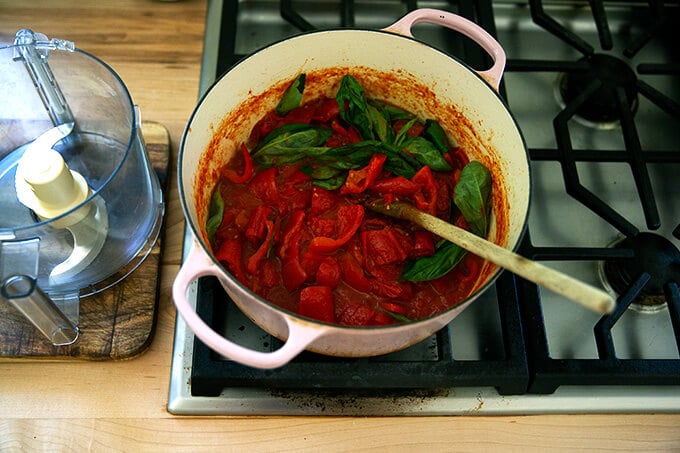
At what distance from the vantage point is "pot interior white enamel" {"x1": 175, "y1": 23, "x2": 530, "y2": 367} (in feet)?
2.82

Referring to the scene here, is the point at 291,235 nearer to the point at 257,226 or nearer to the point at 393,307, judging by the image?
the point at 257,226

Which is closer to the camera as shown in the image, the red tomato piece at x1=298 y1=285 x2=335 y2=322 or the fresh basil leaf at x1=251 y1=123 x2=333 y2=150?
the red tomato piece at x1=298 y1=285 x2=335 y2=322

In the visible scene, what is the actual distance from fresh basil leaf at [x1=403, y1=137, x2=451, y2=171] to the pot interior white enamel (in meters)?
0.06

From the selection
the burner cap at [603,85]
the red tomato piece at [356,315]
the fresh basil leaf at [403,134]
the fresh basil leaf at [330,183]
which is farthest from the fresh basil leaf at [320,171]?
the burner cap at [603,85]

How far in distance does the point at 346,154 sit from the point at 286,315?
37 centimetres

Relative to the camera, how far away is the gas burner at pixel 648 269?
98 centimetres

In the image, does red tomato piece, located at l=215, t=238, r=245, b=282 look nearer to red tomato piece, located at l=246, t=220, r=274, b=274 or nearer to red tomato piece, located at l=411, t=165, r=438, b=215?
red tomato piece, located at l=246, t=220, r=274, b=274

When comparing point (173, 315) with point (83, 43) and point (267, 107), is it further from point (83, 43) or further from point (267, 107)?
point (83, 43)

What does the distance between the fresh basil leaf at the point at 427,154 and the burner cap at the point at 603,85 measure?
29cm

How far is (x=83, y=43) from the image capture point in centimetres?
118

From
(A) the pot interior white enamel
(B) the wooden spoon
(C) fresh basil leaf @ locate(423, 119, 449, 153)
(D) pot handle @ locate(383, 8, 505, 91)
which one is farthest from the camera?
(C) fresh basil leaf @ locate(423, 119, 449, 153)

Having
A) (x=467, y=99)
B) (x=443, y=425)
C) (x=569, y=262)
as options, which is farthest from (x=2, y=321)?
(x=569, y=262)

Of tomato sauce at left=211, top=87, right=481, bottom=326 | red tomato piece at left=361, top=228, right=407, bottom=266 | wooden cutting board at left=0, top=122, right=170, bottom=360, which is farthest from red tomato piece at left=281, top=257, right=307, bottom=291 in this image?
wooden cutting board at left=0, top=122, right=170, bottom=360

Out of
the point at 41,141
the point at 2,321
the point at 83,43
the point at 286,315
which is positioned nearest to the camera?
the point at 286,315
